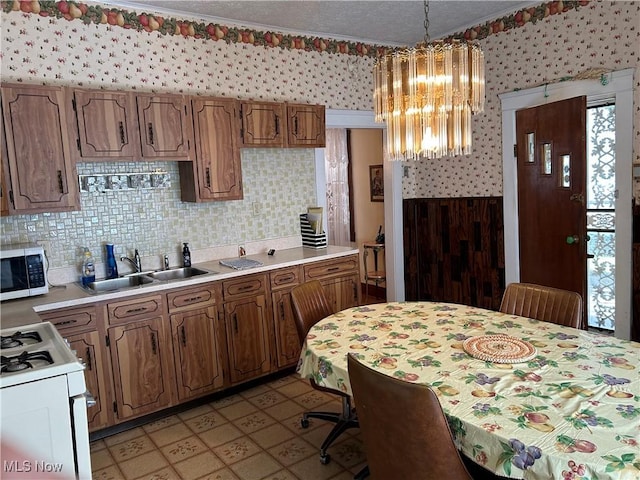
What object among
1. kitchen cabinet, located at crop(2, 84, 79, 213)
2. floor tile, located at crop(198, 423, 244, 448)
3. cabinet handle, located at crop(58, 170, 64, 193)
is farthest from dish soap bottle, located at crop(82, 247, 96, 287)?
floor tile, located at crop(198, 423, 244, 448)

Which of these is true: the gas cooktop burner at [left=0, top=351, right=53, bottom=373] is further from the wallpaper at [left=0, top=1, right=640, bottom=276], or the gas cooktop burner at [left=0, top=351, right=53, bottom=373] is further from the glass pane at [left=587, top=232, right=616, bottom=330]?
the glass pane at [left=587, top=232, right=616, bottom=330]

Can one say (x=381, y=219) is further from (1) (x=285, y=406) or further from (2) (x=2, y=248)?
(2) (x=2, y=248)

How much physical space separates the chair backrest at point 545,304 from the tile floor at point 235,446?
4.01 ft

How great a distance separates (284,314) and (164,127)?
166 cm

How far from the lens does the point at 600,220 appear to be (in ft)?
12.7

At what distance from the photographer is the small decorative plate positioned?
1953 mm

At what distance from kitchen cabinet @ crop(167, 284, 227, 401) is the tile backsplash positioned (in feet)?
2.05

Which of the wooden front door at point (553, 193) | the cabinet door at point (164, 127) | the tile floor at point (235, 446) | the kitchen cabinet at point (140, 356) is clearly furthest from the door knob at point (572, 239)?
the kitchen cabinet at point (140, 356)

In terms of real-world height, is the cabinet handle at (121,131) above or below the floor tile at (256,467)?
above

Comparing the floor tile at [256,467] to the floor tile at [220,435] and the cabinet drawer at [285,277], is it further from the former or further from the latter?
the cabinet drawer at [285,277]

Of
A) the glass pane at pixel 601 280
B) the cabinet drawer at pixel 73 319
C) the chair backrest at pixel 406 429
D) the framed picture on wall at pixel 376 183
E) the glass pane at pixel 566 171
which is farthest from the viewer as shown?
the framed picture on wall at pixel 376 183

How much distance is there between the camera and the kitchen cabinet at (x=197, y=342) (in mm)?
3229

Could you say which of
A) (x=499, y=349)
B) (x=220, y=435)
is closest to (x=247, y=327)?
(x=220, y=435)

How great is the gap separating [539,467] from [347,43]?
13.7ft
